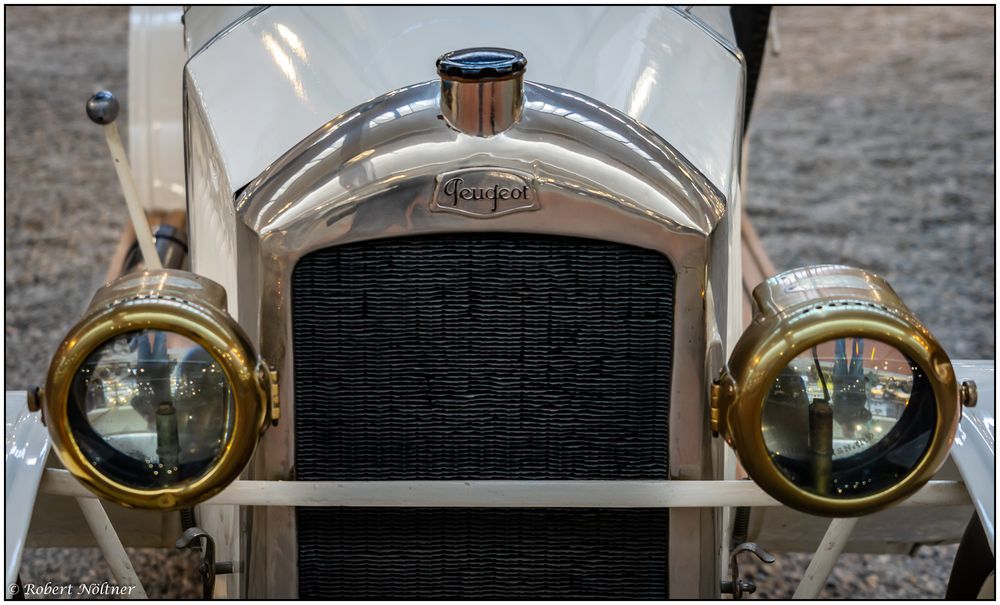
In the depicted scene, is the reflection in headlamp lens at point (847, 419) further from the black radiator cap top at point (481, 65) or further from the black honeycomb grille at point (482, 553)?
the black radiator cap top at point (481, 65)

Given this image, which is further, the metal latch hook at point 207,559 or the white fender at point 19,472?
the metal latch hook at point 207,559

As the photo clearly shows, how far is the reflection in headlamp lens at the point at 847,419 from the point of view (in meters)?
1.32

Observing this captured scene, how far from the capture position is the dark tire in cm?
160

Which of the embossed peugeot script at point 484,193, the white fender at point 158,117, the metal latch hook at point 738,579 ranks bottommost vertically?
the metal latch hook at point 738,579

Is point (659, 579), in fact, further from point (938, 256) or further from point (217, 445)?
point (938, 256)

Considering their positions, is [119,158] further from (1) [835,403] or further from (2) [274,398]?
(1) [835,403]

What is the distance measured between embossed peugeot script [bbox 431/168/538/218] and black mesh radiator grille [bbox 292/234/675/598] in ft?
0.12

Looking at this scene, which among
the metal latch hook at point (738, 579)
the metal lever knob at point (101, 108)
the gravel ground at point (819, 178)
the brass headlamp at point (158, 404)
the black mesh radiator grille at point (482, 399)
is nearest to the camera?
the brass headlamp at point (158, 404)

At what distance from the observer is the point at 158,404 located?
1310 mm

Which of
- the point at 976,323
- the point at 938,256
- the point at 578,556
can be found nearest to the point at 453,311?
the point at 578,556

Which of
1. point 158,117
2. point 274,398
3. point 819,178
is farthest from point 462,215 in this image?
point 819,178

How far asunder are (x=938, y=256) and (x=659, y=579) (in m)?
2.66

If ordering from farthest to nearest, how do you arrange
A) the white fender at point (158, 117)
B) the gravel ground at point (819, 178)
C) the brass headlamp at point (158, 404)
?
the gravel ground at point (819, 178)
the white fender at point (158, 117)
the brass headlamp at point (158, 404)

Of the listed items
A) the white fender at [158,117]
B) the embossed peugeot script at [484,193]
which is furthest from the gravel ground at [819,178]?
the embossed peugeot script at [484,193]
